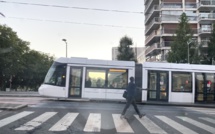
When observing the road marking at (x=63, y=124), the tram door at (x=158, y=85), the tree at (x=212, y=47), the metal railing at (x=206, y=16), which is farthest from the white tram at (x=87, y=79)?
the metal railing at (x=206, y=16)

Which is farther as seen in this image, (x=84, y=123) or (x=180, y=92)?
(x=180, y=92)

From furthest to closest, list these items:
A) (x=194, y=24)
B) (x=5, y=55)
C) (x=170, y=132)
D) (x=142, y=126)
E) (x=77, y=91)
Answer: (x=194, y=24) < (x=5, y=55) < (x=77, y=91) < (x=142, y=126) < (x=170, y=132)

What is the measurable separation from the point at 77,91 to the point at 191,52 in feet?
96.7

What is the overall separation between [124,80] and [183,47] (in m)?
26.4

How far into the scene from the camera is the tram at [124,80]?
2183 cm

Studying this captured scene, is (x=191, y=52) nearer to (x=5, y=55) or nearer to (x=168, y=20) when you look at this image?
(x=168, y=20)

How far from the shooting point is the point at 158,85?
891 inches

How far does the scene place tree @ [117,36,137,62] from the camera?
202 ft

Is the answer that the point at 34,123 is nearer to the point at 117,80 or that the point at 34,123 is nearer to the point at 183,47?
the point at 117,80

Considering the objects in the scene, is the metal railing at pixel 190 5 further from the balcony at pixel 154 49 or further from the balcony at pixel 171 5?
the balcony at pixel 154 49

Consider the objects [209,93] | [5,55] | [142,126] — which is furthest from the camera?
[5,55]

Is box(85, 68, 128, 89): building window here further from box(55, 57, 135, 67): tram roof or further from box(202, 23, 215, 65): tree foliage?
box(202, 23, 215, 65): tree foliage

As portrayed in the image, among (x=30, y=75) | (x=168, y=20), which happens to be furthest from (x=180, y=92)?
(x=30, y=75)

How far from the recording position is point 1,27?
2021 inches
